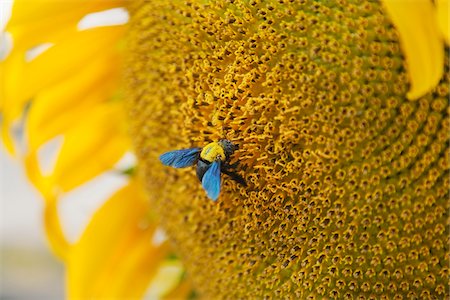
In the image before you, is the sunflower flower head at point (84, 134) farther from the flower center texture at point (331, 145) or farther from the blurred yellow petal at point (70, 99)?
the flower center texture at point (331, 145)

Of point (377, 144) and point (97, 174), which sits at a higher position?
point (377, 144)

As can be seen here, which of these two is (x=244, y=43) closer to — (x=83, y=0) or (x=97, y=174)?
(x=83, y=0)

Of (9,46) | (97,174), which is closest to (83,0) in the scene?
(9,46)

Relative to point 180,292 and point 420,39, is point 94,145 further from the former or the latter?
point 420,39

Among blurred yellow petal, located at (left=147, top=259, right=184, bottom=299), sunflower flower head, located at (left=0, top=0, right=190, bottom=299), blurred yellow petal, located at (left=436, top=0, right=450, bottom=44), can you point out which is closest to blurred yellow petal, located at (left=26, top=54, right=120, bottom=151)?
sunflower flower head, located at (left=0, top=0, right=190, bottom=299)

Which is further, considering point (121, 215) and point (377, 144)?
point (121, 215)

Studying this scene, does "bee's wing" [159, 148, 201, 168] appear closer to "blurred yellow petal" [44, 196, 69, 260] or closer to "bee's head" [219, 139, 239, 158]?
"bee's head" [219, 139, 239, 158]
